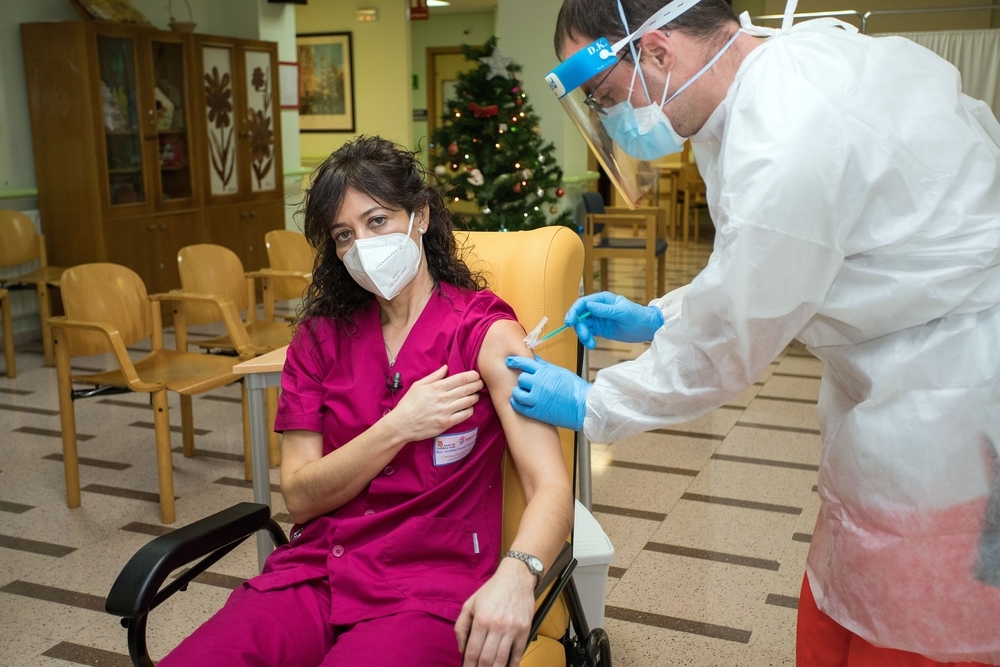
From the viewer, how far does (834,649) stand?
4.37 feet

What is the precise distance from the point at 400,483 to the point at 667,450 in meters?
2.16

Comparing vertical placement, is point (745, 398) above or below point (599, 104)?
below

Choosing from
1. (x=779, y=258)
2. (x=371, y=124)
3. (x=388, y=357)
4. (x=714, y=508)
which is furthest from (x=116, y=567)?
(x=371, y=124)

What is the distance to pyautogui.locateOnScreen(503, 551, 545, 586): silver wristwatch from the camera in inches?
49.6

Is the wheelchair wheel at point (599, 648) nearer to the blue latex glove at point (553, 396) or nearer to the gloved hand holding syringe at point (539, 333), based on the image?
the blue latex glove at point (553, 396)

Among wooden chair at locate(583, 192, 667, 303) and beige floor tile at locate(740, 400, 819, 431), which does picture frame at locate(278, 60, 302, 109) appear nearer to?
wooden chair at locate(583, 192, 667, 303)

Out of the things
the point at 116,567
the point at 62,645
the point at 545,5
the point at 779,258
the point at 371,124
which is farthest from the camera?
the point at 371,124

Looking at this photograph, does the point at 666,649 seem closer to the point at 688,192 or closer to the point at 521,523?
the point at 521,523

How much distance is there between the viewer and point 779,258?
3.55ft

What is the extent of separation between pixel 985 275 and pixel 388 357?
909mm

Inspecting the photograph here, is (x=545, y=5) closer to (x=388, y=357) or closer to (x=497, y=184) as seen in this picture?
(x=497, y=184)

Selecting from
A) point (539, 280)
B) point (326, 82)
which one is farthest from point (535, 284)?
point (326, 82)

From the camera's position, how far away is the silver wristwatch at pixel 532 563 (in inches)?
49.6

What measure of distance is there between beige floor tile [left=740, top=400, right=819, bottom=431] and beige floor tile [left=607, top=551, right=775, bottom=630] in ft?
4.61
